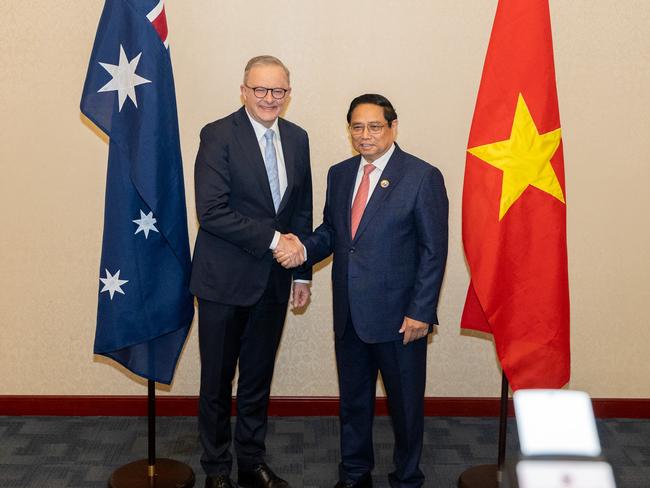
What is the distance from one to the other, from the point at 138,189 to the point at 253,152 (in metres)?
0.51

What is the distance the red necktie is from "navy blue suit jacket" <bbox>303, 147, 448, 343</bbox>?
0.08 feet

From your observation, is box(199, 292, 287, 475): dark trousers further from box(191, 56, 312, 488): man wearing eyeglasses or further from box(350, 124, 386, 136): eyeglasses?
box(350, 124, 386, 136): eyeglasses

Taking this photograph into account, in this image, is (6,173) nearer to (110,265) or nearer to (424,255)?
(110,265)

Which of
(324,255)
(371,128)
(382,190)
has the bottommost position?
(324,255)

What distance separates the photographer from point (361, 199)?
326 cm

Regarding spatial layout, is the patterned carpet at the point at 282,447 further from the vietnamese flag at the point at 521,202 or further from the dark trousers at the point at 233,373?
the vietnamese flag at the point at 521,202

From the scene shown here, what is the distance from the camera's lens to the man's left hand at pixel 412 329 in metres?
3.13

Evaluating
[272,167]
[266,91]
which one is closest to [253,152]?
[272,167]

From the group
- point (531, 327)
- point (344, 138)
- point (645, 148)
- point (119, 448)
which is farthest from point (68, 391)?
point (645, 148)

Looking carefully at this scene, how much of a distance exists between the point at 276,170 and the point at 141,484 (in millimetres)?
1604

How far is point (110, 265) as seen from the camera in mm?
3246

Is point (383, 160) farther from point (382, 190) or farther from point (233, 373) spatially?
point (233, 373)

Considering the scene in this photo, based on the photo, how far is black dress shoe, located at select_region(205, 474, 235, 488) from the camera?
3.42m

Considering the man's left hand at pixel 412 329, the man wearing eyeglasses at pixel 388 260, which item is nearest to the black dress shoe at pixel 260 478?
the man wearing eyeglasses at pixel 388 260
